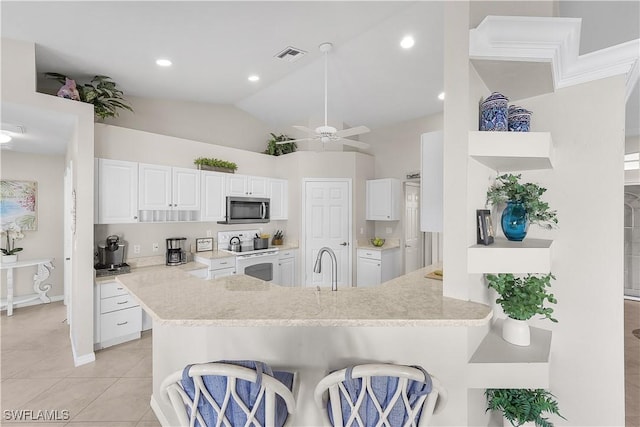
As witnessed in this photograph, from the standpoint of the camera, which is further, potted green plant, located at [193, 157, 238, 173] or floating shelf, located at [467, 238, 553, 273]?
potted green plant, located at [193, 157, 238, 173]

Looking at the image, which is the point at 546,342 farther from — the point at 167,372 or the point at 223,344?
the point at 167,372

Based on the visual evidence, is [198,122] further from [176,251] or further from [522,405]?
[522,405]

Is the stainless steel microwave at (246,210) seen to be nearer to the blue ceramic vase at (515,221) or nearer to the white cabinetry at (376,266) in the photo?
the white cabinetry at (376,266)

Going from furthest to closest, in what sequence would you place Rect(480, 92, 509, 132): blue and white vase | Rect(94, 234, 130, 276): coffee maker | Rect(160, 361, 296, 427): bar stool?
Rect(94, 234, 130, 276): coffee maker, Rect(480, 92, 509, 132): blue and white vase, Rect(160, 361, 296, 427): bar stool

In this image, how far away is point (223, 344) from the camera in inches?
58.5

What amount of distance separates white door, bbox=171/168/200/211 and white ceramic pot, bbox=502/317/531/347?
377 cm

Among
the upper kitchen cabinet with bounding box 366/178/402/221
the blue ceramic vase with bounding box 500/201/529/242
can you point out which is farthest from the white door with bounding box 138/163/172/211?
the blue ceramic vase with bounding box 500/201/529/242

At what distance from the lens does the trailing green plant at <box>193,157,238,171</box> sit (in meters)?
4.09

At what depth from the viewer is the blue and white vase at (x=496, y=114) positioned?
1.46 m

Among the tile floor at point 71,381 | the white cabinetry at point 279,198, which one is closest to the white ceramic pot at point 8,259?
the tile floor at point 71,381

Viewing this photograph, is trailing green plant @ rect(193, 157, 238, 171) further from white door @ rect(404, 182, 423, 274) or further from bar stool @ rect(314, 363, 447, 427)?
bar stool @ rect(314, 363, 447, 427)

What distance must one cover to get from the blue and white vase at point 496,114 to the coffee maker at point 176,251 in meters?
3.88

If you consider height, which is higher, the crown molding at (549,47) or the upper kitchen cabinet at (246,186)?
the crown molding at (549,47)

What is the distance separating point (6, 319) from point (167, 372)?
161 inches
